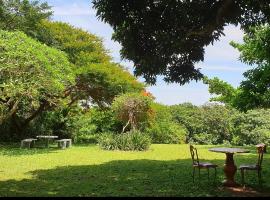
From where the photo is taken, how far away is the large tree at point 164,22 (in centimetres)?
923

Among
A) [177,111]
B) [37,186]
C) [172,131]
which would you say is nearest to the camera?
[37,186]

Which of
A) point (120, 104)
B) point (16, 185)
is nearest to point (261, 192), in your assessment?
point (16, 185)

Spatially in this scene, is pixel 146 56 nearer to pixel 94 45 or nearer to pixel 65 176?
pixel 65 176

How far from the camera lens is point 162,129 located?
32.3 meters

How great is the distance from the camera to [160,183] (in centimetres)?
1130

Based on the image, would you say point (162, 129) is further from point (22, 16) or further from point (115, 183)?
point (115, 183)

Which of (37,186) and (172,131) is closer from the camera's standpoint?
(37,186)

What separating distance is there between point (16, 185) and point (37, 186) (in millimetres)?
613

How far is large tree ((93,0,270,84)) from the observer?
30.3 feet

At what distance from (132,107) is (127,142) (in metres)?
3.74

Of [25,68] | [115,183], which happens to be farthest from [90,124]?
[115,183]

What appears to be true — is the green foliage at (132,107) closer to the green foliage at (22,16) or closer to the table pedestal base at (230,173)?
the green foliage at (22,16)

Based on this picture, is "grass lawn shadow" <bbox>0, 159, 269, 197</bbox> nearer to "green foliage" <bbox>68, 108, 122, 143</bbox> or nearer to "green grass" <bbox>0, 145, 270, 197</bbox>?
"green grass" <bbox>0, 145, 270, 197</bbox>

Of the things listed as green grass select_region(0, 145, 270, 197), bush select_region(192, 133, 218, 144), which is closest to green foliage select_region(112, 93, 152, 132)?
green grass select_region(0, 145, 270, 197)
